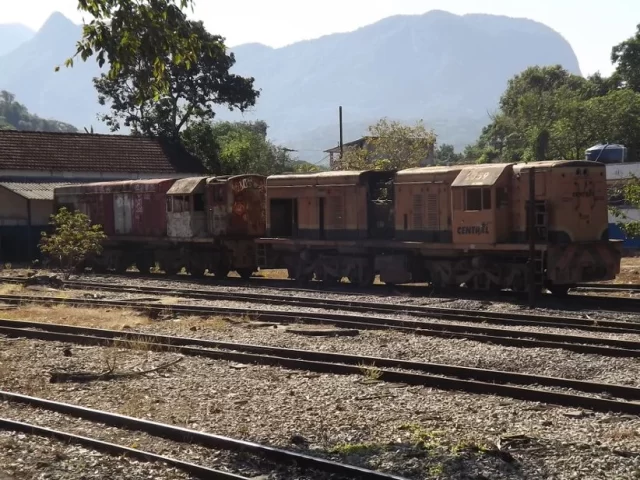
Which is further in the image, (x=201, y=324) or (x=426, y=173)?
(x=426, y=173)

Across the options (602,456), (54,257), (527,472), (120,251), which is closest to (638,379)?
(602,456)

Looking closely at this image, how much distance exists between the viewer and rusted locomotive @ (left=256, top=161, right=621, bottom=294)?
59.3ft

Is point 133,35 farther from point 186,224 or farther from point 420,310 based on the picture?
point 186,224

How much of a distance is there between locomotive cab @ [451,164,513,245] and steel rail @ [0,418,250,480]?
12547 millimetres

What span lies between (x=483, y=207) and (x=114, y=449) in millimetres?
13056

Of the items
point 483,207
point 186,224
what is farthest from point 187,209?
point 483,207

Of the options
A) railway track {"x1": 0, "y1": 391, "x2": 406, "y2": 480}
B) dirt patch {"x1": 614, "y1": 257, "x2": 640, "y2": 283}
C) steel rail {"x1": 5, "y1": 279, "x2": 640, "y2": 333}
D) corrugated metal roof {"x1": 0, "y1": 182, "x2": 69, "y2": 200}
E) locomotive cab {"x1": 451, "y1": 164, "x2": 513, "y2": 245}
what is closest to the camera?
railway track {"x1": 0, "y1": 391, "x2": 406, "y2": 480}

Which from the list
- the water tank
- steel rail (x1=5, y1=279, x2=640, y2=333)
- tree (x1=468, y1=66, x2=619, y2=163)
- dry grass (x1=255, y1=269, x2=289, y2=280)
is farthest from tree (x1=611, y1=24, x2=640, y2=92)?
steel rail (x1=5, y1=279, x2=640, y2=333)

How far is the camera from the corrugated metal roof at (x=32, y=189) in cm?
3545

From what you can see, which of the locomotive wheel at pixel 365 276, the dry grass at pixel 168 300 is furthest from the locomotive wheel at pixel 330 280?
the dry grass at pixel 168 300

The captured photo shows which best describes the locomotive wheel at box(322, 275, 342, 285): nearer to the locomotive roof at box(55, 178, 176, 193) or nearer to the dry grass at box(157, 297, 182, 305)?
the dry grass at box(157, 297, 182, 305)

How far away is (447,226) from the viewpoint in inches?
786

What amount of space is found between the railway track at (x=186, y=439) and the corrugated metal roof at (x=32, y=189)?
27.4 meters

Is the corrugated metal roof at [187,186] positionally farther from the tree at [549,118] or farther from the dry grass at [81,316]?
the tree at [549,118]
